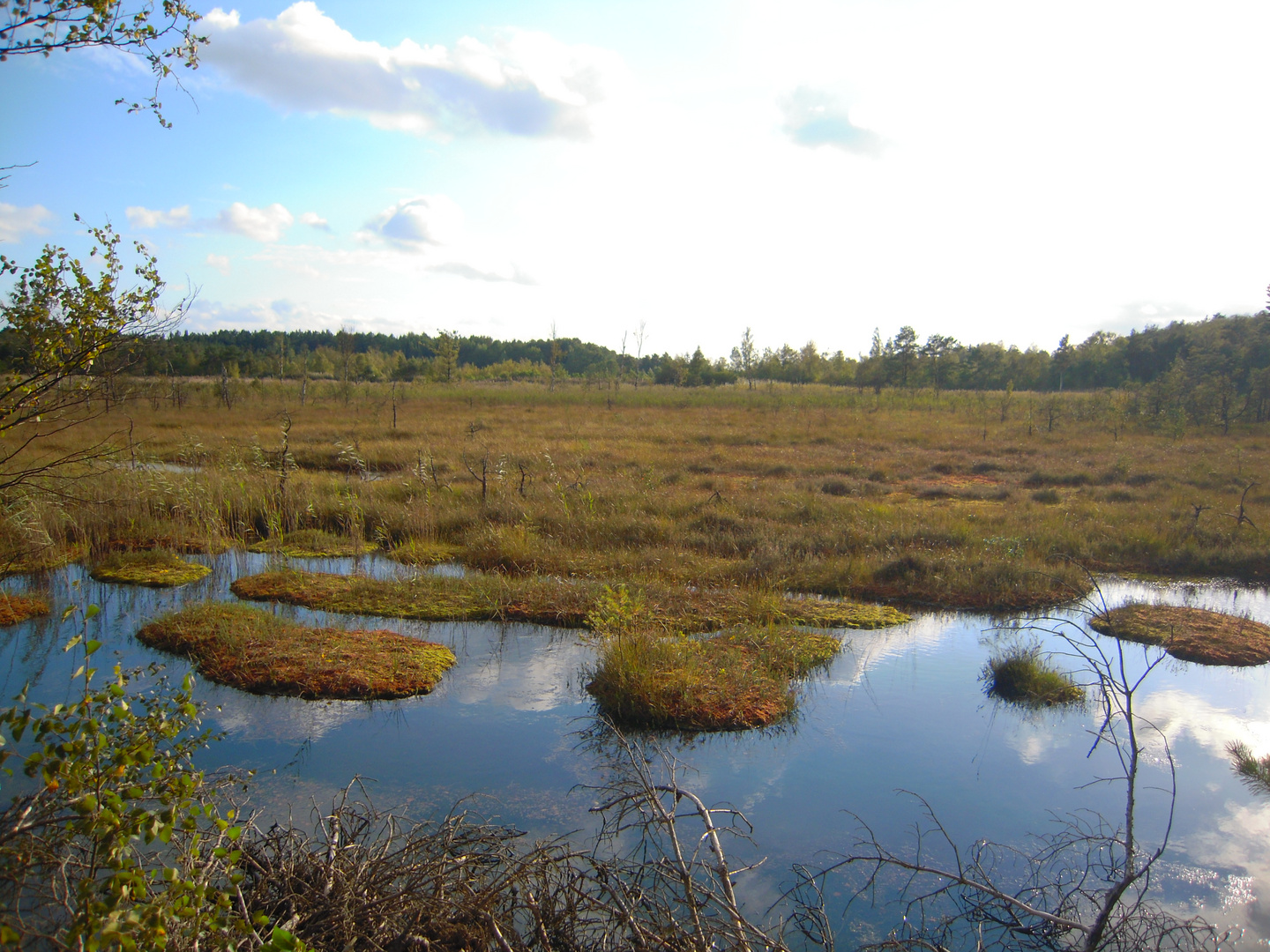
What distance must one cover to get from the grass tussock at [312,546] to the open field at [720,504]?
0.55 feet

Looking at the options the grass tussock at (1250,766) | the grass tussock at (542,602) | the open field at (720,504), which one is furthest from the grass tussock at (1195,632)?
the grass tussock at (542,602)

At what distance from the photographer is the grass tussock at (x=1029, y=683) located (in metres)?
6.73

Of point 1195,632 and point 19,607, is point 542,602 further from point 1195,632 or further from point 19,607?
point 1195,632

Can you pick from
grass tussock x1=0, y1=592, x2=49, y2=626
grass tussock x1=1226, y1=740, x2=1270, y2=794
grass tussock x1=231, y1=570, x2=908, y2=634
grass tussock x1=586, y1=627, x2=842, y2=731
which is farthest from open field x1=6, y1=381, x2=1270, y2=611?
grass tussock x1=586, y1=627, x2=842, y2=731

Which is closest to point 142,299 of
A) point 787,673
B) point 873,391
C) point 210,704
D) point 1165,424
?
point 210,704

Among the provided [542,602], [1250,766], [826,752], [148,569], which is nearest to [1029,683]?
[1250,766]

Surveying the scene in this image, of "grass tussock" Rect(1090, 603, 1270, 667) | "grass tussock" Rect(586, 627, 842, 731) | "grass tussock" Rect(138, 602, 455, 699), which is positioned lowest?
"grass tussock" Rect(138, 602, 455, 699)

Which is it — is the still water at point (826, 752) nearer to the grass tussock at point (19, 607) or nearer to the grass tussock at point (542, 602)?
the grass tussock at point (19, 607)

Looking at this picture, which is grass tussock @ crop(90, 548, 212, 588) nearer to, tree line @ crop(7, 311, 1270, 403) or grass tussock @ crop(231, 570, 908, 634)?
grass tussock @ crop(231, 570, 908, 634)

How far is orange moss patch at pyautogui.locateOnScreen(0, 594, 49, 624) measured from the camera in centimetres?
800

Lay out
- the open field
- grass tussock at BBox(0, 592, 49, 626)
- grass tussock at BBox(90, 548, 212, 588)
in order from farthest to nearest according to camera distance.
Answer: the open field → grass tussock at BBox(90, 548, 212, 588) → grass tussock at BBox(0, 592, 49, 626)

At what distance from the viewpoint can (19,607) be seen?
323 inches

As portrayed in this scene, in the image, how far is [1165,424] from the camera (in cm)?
2419

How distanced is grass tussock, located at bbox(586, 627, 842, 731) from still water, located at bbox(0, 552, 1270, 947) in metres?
0.19
